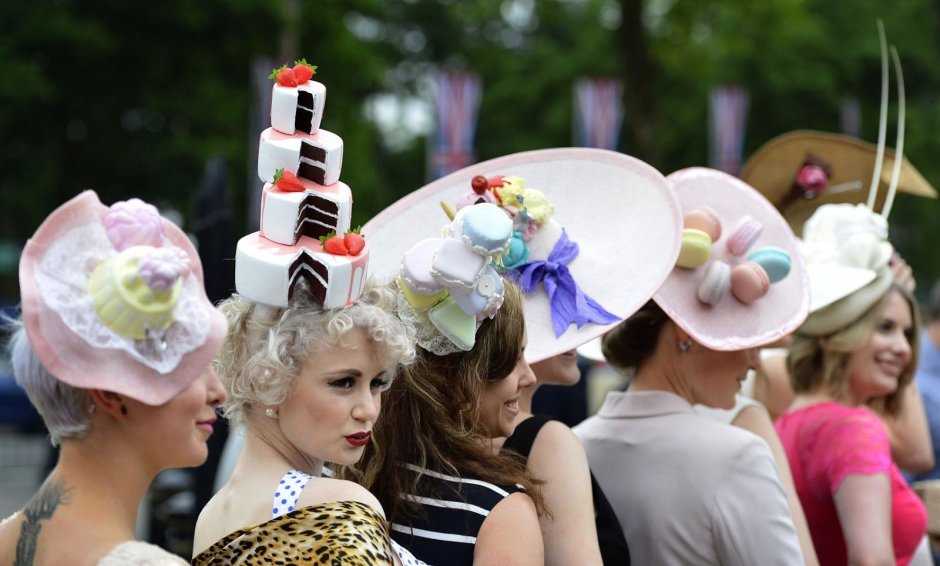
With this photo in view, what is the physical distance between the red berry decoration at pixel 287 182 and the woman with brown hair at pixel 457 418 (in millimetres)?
346

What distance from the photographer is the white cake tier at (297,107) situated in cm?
243

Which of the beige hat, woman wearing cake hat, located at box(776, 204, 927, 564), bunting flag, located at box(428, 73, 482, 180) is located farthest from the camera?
bunting flag, located at box(428, 73, 482, 180)

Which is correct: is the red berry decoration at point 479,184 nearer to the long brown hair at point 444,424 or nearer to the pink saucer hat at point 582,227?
the pink saucer hat at point 582,227

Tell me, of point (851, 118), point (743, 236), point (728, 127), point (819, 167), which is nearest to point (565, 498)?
point (743, 236)

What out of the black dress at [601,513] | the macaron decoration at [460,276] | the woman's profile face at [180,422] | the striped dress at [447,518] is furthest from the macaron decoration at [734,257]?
the woman's profile face at [180,422]

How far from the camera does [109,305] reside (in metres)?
1.91

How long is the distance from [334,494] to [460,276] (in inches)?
21.4

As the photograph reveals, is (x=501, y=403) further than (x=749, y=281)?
No

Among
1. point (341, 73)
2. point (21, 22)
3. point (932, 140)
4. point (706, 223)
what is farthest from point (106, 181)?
point (932, 140)

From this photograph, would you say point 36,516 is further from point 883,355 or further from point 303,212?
point 883,355

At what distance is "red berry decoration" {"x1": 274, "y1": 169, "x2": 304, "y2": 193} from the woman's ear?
57cm

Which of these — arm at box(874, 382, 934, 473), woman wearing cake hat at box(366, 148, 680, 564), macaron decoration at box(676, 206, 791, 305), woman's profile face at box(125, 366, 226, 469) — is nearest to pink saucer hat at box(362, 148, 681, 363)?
woman wearing cake hat at box(366, 148, 680, 564)

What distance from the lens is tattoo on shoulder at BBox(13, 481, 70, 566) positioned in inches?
77.0

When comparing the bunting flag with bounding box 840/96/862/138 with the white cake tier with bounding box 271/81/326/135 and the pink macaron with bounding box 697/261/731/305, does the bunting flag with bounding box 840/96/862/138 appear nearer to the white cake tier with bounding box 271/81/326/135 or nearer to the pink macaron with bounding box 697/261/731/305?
the pink macaron with bounding box 697/261/731/305
